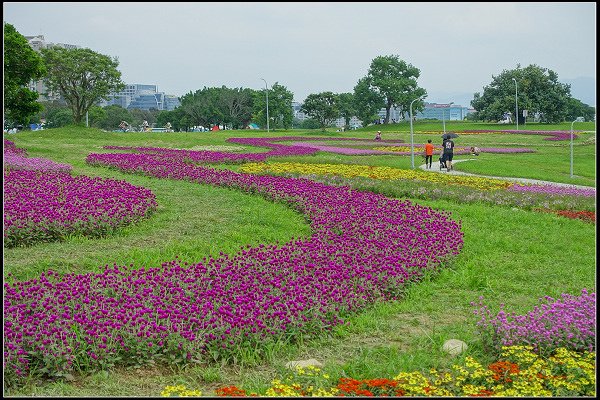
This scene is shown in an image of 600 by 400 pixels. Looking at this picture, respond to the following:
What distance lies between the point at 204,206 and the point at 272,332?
6.60 metres

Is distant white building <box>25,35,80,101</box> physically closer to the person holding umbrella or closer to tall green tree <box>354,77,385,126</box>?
the person holding umbrella

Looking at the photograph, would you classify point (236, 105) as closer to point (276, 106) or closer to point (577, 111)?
point (276, 106)

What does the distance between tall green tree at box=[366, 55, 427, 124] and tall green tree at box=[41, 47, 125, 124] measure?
30226mm

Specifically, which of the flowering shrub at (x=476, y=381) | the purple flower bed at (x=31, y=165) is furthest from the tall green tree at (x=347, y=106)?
the flowering shrub at (x=476, y=381)

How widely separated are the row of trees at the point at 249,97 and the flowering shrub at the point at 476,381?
62.1 feet

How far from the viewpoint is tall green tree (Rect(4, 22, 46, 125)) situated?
2072 cm

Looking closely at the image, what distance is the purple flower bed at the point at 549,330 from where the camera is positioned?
5.14m

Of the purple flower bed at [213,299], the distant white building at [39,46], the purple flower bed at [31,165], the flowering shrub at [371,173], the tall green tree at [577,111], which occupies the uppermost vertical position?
the tall green tree at [577,111]

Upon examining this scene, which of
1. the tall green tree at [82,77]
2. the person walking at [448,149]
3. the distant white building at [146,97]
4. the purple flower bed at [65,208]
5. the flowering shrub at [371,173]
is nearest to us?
the purple flower bed at [65,208]

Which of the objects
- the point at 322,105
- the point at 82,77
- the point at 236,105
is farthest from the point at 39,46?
the point at 236,105

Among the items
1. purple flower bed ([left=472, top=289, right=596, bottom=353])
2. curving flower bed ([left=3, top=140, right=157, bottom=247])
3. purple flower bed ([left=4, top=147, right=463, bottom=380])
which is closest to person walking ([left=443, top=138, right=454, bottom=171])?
curving flower bed ([left=3, top=140, right=157, bottom=247])

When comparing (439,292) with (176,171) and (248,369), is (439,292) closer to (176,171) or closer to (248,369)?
(248,369)

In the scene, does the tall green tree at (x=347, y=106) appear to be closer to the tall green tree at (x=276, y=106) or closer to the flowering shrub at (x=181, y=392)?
the tall green tree at (x=276, y=106)

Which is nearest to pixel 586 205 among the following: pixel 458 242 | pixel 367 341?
pixel 458 242
